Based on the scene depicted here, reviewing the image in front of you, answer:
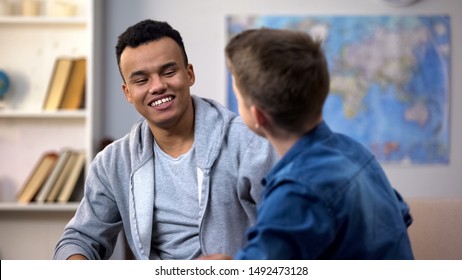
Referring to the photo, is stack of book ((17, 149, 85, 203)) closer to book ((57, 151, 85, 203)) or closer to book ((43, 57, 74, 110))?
book ((57, 151, 85, 203))

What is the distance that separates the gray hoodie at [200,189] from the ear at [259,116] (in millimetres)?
356

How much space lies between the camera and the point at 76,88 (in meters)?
3.35

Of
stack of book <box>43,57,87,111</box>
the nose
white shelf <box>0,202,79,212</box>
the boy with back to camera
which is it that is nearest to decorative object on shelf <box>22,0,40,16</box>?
stack of book <box>43,57,87,111</box>

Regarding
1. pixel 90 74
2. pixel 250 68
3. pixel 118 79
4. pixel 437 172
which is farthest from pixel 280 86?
pixel 437 172

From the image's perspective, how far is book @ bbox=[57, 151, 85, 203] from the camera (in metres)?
3.27

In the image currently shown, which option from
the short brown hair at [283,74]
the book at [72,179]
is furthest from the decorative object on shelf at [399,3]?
the short brown hair at [283,74]

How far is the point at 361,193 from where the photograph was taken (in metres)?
0.95

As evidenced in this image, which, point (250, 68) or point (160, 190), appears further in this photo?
point (160, 190)

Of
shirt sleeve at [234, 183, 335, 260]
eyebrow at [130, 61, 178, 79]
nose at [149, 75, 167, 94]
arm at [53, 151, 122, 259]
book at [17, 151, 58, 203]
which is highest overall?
eyebrow at [130, 61, 178, 79]

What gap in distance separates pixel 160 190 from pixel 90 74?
1924mm

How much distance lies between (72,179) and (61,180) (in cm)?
5

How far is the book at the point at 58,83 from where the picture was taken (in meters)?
3.33

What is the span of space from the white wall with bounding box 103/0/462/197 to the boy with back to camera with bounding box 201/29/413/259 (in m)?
2.56

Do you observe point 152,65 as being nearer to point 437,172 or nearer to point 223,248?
point 223,248
